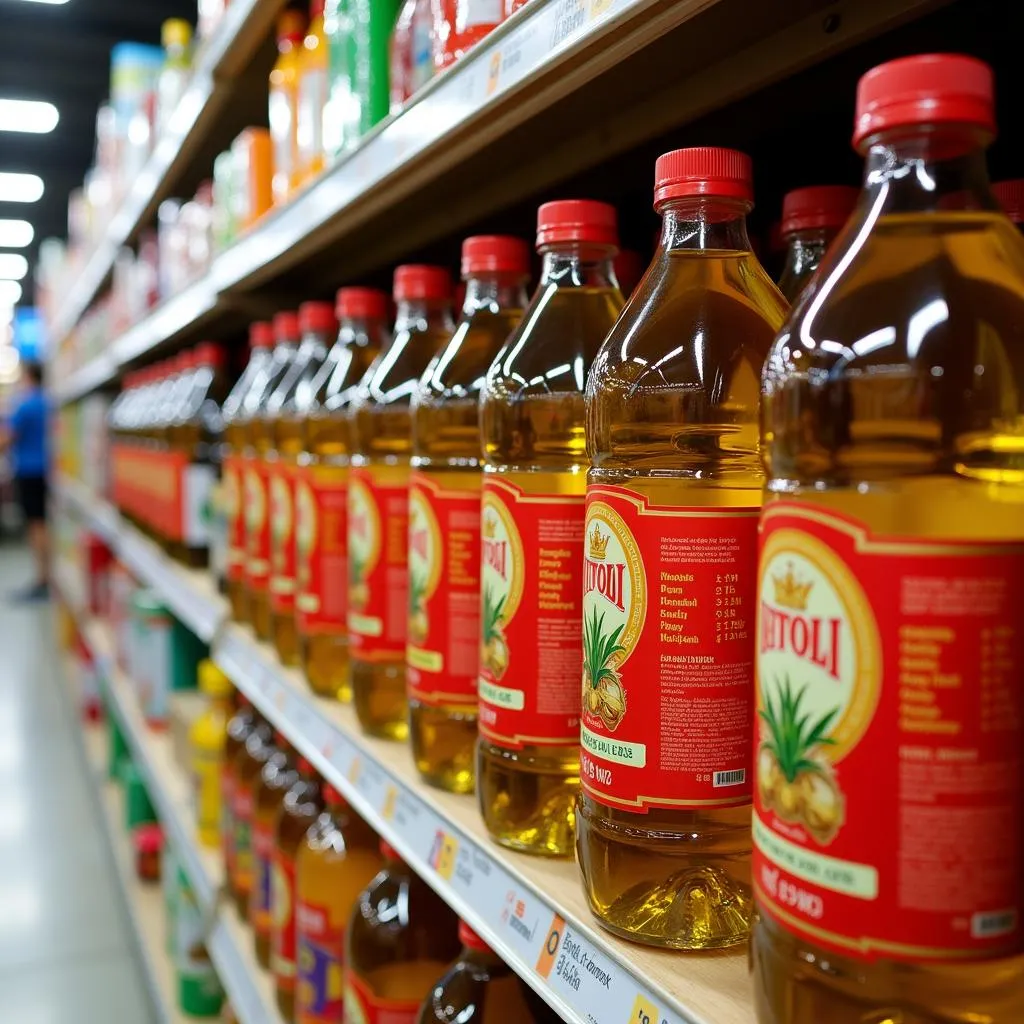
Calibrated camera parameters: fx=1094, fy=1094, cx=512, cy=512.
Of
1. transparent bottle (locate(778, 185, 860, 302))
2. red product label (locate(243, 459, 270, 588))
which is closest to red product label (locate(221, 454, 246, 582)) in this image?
red product label (locate(243, 459, 270, 588))

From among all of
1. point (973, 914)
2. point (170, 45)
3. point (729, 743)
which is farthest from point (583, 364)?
point (170, 45)

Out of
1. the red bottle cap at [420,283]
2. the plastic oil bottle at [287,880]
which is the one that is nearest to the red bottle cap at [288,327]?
the red bottle cap at [420,283]

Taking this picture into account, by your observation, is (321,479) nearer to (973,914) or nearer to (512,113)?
(512,113)

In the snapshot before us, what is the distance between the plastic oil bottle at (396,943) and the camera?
1162 mm

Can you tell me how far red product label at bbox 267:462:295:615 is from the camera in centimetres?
160

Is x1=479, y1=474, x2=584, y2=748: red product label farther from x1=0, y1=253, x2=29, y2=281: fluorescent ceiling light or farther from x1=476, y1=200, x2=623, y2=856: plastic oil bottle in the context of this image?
x1=0, y1=253, x2=29, y2=281: fluorescent ceiling light

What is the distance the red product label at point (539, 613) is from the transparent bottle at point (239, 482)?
1.19m

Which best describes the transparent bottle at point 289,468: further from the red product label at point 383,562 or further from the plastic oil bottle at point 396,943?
the plastic oil bottle at point 396,943

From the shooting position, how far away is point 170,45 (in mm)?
2916

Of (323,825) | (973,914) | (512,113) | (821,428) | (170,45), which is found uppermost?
(170,45)

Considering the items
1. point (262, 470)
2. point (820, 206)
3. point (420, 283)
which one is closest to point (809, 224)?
point (820, 206)

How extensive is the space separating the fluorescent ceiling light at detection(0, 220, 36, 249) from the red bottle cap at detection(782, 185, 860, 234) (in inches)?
491

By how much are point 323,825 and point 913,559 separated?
1.16 metres

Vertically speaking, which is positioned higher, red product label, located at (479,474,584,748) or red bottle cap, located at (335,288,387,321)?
red bottle cap, located at (335,288,387,321)
